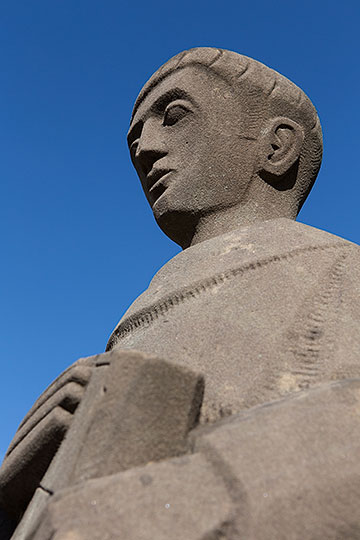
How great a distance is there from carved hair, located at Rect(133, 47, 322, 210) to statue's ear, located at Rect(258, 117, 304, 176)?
2.6 inches

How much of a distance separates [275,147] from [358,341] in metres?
1.91

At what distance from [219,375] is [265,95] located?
2.33 m

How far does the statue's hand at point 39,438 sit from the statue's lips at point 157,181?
185 cm

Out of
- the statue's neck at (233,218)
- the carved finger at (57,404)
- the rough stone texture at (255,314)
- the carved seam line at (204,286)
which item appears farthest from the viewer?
the statue's neck at (233,218)

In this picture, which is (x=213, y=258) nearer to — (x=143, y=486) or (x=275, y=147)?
(x=275, y=147)

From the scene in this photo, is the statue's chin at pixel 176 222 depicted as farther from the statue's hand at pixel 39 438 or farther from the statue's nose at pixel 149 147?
the statue's hand at pixel 39 438

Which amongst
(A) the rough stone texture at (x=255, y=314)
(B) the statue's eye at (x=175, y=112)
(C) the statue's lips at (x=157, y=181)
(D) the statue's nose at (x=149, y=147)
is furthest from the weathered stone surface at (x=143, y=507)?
(B) the statue's eye at (x=175, y=112)

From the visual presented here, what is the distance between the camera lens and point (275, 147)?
436 centimetres

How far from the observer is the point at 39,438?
266cm

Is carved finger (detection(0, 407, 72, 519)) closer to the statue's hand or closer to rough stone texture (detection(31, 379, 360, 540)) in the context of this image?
the statue's hand

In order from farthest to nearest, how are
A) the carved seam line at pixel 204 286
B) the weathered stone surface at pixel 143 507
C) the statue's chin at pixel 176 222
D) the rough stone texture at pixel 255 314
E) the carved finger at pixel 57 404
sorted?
1. the statue's chin at pixel 176 222
2. the carved seam line at pixel 204 286
3. the rough stone texture at pixel 255 314
4. the carved finger at pixel 57 404
5. the weathered stone surface at pixel 143 507

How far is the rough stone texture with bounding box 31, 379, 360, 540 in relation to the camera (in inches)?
79.7

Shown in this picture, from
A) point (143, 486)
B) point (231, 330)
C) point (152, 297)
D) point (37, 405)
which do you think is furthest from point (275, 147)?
point (143, 486)

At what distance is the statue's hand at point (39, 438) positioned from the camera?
262 centimetres
